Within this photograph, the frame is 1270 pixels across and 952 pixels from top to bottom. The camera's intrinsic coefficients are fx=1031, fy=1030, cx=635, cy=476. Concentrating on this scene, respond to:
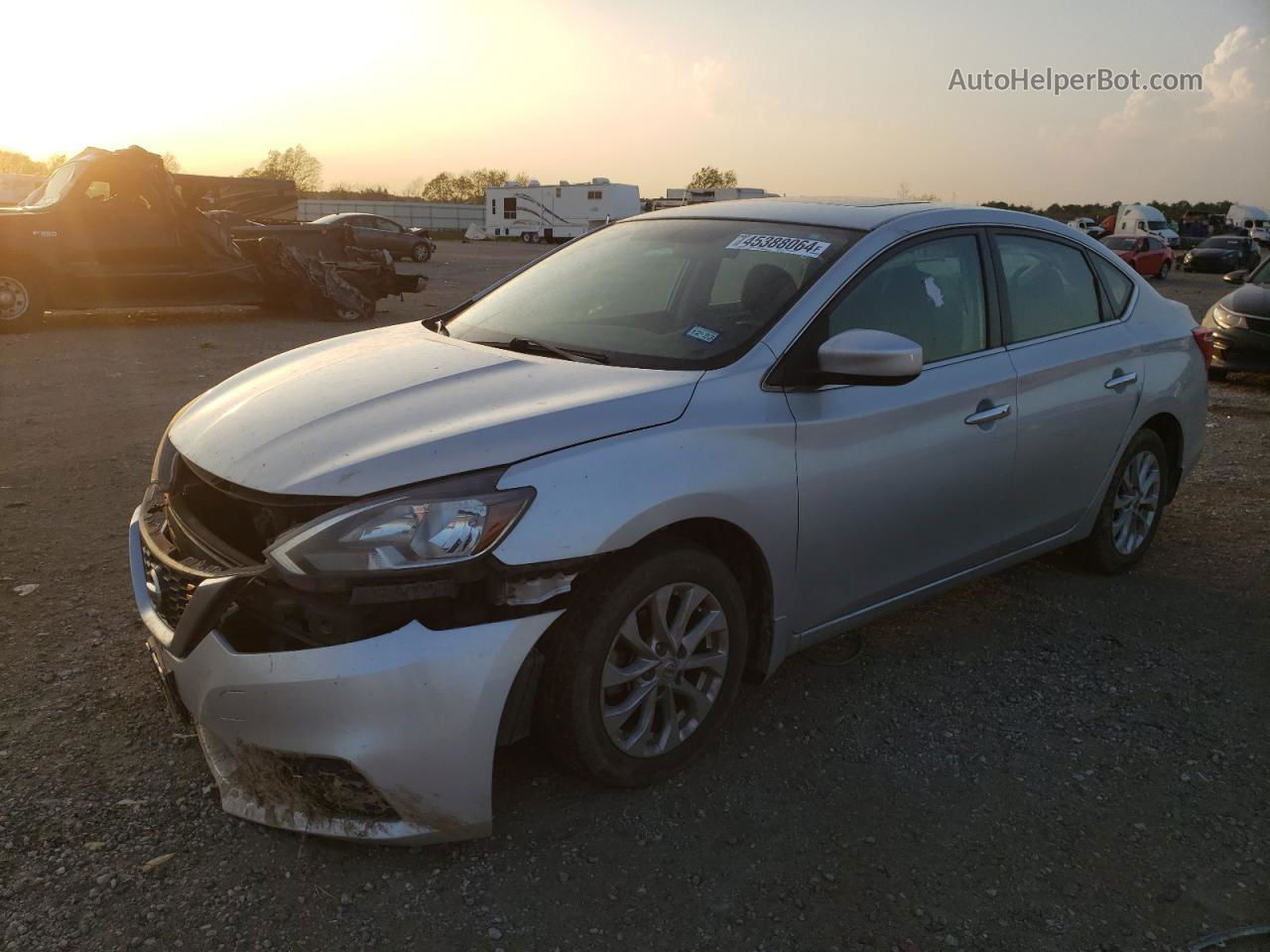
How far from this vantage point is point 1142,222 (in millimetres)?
45125

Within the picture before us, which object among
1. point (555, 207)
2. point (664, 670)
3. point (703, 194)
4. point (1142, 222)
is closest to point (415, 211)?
point (555, 207)

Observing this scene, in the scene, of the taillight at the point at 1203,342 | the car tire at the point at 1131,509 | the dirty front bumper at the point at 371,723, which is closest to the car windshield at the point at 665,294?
the dirty front bumper at the point at 371,723

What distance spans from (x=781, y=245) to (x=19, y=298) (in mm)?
12053

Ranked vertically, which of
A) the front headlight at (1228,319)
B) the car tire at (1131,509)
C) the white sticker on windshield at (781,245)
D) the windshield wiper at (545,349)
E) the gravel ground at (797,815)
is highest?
the white sticker on windshield at (781,245)

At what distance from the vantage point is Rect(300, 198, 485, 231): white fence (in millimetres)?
60562

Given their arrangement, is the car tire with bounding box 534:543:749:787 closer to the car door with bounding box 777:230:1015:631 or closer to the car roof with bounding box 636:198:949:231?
the car door with bounding box 777:230:1015:631

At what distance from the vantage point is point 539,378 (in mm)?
3039

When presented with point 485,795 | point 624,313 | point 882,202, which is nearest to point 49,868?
point 485,795

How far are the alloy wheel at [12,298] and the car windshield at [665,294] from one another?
1079 cm

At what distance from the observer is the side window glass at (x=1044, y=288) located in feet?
13.1

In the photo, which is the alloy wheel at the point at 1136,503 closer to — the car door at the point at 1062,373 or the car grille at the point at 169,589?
the car door at the point at 1062,373

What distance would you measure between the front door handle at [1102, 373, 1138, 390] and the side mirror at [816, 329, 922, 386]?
5.50ft

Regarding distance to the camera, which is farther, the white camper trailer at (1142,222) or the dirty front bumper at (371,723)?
the white camper trailer at (1142,222)

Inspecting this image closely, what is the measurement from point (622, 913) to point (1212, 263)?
128 feet
